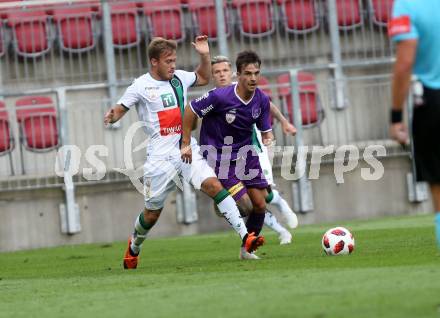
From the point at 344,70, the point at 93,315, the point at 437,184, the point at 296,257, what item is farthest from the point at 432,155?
the point at 344,70

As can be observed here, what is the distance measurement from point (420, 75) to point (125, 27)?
40.2 ft

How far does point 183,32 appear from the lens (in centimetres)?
1923

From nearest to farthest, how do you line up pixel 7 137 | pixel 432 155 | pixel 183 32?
pixel 432 155 < pixel 7 137 < pixel 183 32

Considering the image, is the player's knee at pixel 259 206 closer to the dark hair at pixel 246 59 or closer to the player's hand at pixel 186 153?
the player's hand at pixel 186 153

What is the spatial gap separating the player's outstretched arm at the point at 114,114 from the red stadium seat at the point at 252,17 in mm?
7965

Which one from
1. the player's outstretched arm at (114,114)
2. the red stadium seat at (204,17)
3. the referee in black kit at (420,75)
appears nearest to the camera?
the referee in black kit at (420,75)

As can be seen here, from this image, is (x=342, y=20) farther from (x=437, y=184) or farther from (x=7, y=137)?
(x=437, y=184)

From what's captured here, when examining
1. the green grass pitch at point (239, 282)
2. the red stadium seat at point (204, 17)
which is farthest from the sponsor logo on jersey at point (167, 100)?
the red stadium seat at point (204, 17)

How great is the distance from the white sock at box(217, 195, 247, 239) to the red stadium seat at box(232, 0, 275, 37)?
26.5 ft

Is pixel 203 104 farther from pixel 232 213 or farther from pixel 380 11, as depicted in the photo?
pixel 380 11

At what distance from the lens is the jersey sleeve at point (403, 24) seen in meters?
7.01

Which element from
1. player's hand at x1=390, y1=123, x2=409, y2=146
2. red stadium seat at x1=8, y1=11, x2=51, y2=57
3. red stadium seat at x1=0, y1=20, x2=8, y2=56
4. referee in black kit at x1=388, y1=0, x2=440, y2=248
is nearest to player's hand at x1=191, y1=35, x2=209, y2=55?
referee in black kit at x1=388, y1=0, x2=440, y2=248

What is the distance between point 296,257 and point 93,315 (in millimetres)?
4372

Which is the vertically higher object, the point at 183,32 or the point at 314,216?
the point at 183,32
